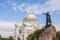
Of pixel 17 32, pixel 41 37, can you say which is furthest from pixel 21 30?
pixel 41 37

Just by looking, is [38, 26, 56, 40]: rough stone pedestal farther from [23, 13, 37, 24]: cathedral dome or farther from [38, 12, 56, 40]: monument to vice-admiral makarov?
[23, 13, 37, 24]: cathedral dome

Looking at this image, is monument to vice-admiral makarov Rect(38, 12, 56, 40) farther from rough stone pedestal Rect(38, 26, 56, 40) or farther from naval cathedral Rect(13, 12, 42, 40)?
naval cathedral Rect(13, 12, 42, 40)

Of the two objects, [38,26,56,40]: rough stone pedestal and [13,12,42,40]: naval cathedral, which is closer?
[38,26,56,40]: rough stone pedestal

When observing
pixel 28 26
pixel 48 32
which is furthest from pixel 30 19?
pixel 48 32

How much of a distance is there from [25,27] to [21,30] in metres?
3.78

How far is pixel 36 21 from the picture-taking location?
104438mm

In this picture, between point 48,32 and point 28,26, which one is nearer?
point 48,32

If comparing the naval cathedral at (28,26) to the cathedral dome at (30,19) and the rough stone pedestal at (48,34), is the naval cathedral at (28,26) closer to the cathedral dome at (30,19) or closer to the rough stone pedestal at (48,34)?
the cathedral dome at (30,19)

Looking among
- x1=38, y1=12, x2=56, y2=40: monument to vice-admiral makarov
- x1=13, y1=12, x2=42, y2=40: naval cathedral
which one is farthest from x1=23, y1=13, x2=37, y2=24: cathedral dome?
x1=38, y1=12, x2=56, y2=40: monument to vice-admiral makarov

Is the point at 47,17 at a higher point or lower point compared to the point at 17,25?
lower

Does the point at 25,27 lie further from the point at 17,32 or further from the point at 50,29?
the point at 50,29

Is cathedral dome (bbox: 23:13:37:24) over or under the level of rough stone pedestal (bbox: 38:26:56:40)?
over

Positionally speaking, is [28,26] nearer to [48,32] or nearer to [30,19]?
[30,19]

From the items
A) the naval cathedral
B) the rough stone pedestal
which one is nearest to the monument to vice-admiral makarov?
the rough stone pedestal
